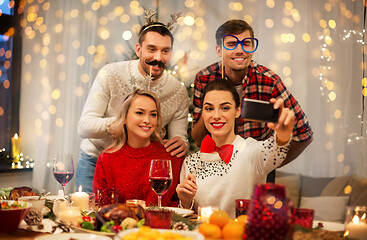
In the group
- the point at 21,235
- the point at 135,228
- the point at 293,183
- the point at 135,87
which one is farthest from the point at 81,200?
the point at 293,183

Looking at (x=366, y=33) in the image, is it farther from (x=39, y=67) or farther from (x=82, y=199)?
(x=39, y=67)

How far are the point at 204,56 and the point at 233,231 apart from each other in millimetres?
3566

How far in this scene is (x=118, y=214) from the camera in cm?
122

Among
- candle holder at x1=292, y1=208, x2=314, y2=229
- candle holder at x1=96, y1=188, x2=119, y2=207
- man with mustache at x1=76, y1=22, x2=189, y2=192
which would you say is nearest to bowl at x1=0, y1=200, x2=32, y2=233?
candle holder at x1=96, y1=188, x2=119, y2=207

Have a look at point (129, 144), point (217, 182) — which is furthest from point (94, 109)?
point (217, 182)

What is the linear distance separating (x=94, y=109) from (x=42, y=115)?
1.53 meters

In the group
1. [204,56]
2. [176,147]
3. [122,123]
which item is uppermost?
[204,56]

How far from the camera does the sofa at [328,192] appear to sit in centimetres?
299

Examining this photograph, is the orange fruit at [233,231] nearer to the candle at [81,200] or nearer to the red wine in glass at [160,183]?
the red wine in glass at [160,183]

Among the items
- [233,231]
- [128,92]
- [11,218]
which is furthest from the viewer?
[128,92]

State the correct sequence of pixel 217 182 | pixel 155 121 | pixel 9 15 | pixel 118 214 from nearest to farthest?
pixel 118 214 < pixel 217 182 < pixel 155 121 < pixel 9 15

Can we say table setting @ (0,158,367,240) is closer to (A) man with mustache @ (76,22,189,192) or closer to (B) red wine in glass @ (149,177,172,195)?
(B) red wine in glass @ (149,177,172,195)

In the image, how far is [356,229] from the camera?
3.74 feet

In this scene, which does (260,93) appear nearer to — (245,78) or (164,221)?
(245,78)
